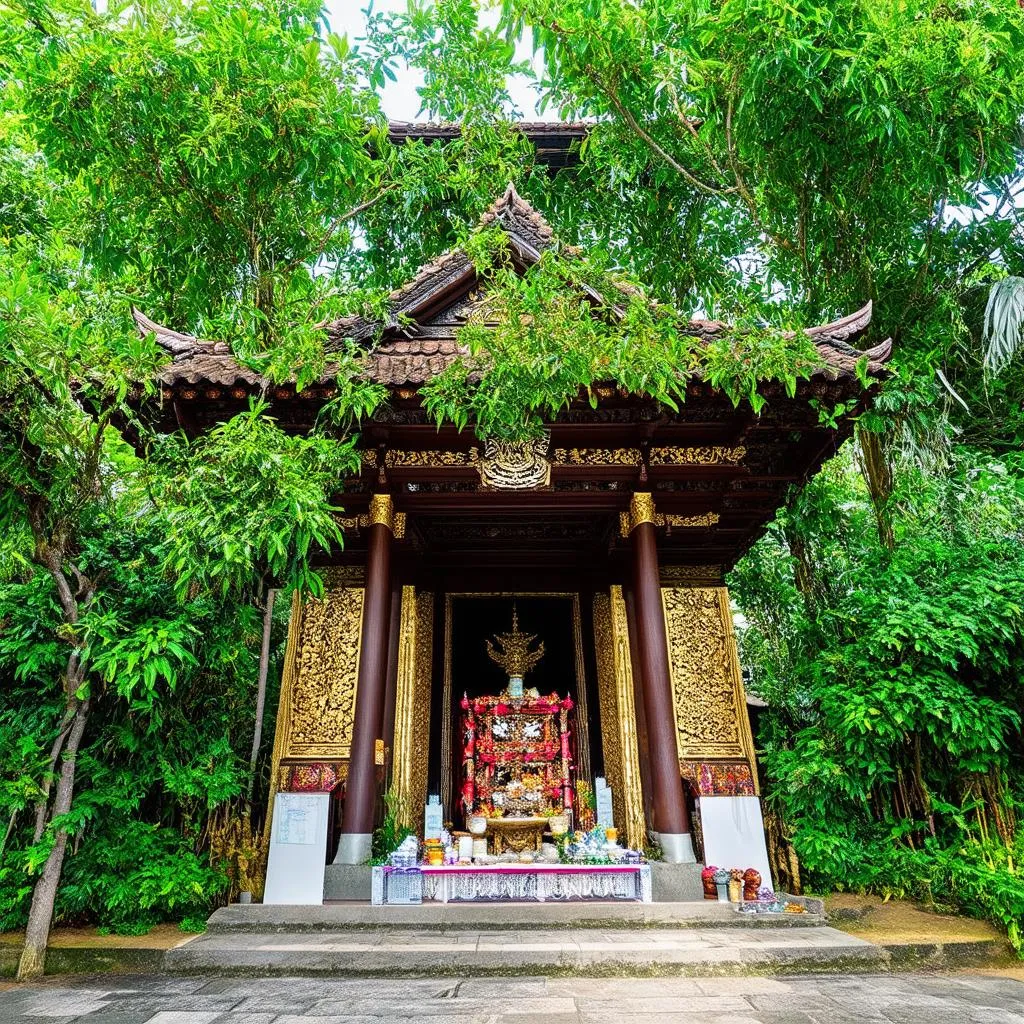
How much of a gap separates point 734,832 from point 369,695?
359 centimetres

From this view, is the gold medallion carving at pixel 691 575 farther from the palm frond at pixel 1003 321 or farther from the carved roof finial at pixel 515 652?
the palm frond at pixel 1003 321

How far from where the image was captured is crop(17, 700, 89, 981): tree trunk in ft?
15.3

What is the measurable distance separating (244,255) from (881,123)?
4.42 metres

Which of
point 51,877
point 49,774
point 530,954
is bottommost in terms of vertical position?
point 530,954

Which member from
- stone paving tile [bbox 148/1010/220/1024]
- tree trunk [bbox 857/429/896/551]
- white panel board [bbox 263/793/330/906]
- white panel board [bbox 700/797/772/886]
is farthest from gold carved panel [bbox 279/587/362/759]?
tree trunk [bbox 857/429/896/551]

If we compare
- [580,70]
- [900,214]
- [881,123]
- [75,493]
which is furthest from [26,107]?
[900,214]

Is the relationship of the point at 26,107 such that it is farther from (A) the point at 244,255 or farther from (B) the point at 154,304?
(B) the point at 154,304

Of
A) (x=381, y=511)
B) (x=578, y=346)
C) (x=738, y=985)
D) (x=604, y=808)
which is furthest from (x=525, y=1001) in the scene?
(x=381, y=511)

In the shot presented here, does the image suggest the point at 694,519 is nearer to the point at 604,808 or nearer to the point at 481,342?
the point at 604,808

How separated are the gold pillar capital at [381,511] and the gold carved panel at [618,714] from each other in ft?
9.68

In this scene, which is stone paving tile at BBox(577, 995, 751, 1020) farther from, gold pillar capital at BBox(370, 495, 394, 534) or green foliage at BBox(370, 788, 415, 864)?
gold pillar capital at BBox(370, 495, 394, 534)

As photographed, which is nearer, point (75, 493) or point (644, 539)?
point (75, 493)

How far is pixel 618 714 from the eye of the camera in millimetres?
7562

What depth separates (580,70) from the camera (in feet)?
15.7
